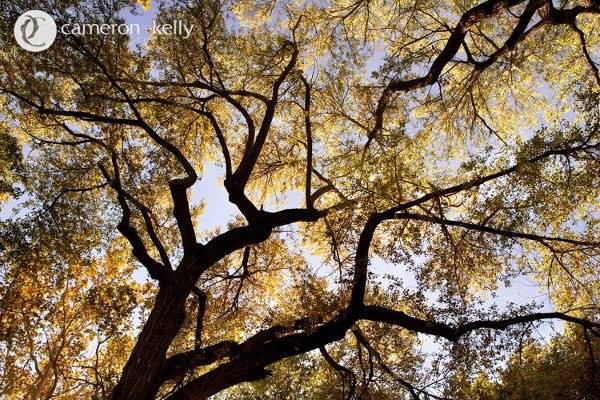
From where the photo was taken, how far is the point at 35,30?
26.4 feet

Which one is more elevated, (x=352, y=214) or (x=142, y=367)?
(x=352, y=214)

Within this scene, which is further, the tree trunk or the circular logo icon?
the circular logo icon

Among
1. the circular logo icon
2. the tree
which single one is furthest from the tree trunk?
the circular logo icon

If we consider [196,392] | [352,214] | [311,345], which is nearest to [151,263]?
[196,392]

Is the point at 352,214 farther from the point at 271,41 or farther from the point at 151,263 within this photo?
the point at 271,41

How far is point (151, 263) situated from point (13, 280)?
4.05 meters

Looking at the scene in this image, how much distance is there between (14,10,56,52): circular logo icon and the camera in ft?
25.7

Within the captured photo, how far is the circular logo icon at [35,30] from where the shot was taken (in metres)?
7.82

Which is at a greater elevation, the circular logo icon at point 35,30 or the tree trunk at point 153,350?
the circular logo icon at point 35,30

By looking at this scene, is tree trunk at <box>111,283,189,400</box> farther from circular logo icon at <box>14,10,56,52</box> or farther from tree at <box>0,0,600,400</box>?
circular logo icon at <box>14,10,56,52</box>

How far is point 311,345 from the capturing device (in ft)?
23.1

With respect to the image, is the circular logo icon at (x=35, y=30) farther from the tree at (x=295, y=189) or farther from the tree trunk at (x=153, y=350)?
the tree trunk at (x=153, y=350)

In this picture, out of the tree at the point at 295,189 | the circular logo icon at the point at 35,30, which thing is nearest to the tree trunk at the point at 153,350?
the tree at the point at 295,189

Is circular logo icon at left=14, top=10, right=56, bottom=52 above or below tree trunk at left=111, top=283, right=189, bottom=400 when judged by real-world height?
above
